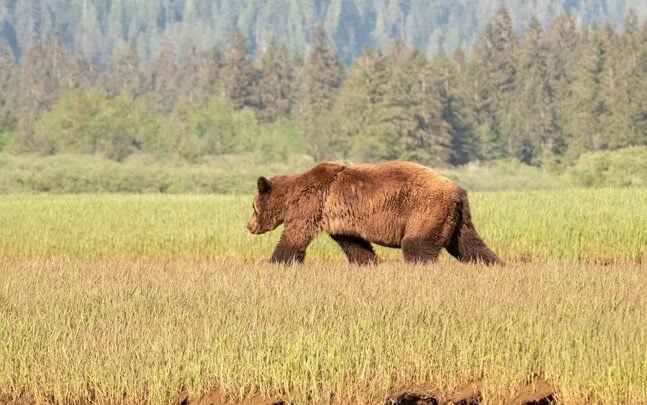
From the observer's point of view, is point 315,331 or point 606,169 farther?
point 606,169

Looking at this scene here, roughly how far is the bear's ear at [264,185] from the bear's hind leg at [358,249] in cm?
89

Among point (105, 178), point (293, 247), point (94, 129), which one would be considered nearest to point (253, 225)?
point (293, 247)

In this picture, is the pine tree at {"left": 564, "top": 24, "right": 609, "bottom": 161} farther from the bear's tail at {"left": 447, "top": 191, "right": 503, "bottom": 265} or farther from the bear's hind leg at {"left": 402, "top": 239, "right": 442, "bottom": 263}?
the bear's hind leg at {"left": 402, "top": 239, "right": 442, "bottom": 263}

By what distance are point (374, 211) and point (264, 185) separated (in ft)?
4.28

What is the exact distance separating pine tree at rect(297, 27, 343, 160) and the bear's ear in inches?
2664

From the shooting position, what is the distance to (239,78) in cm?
9606

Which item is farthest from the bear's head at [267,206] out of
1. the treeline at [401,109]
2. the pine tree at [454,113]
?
the pine tree at [454,113]

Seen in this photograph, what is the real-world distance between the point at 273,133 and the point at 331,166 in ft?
237

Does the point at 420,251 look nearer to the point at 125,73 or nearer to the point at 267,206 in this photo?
the point at 267,206

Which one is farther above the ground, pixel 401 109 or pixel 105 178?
pixel 401 109

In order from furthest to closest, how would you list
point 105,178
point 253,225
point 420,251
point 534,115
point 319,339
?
point 534,115 → point 105,178 → point 253,225 → point 420,251 → point 319,339

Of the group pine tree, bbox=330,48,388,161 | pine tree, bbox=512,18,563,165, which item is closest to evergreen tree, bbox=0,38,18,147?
pine tree, bbox=330,48,388,161

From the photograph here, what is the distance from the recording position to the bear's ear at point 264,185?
13156 millimetres

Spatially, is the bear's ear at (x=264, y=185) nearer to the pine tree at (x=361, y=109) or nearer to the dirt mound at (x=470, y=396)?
the dirt mound at (x=470, y=396)
